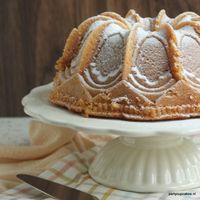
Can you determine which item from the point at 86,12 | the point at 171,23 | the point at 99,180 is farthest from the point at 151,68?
the point at 86,12

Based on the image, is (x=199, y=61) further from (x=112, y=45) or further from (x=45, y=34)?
(x=45, y=34)

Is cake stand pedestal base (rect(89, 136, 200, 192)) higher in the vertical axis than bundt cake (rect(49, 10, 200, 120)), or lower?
lower

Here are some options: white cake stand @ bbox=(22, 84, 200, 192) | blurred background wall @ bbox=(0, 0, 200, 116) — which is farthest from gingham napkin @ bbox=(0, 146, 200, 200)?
blurred background wall @ bbox=(0, 0, 200, 116)

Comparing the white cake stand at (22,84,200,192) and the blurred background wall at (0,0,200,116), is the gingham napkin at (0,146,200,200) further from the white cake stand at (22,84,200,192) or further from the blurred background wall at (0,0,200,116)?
the blurred background wall at (0,0,200,116)

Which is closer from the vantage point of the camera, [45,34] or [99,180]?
[99,180]

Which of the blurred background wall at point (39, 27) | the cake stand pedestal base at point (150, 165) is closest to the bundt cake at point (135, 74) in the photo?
the cake stand pedestal base at point (150, 165)

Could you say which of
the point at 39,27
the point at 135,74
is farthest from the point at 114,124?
the point at 39,27
